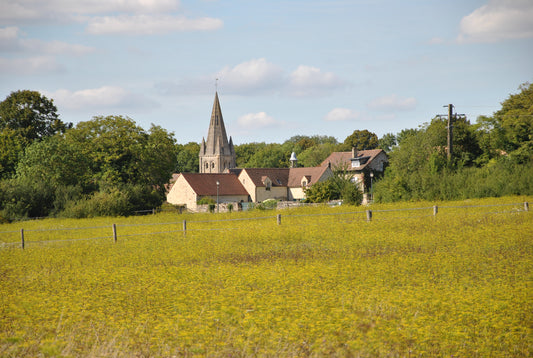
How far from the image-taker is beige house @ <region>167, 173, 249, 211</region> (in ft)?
229

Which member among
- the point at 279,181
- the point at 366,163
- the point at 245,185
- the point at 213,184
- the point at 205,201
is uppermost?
the point at 366,163

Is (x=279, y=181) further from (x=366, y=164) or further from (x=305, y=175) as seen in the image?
(x=366, y=164)

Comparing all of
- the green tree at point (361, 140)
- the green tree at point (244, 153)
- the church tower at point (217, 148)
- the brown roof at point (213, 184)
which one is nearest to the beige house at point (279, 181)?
the brown roof at point (213, 184)

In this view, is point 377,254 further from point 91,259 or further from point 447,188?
point 447,188

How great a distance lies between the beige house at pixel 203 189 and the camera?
69750 millimetres

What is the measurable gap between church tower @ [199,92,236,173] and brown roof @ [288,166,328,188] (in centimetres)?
3881

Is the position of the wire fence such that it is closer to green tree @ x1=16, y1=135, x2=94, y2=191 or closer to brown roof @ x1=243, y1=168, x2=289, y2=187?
green tree @ x1=16, y1=135, x2=94, y2=191

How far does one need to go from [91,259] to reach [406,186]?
30.1 metres

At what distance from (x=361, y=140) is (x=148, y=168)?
69.2 m

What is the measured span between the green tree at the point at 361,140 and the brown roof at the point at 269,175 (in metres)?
36.8

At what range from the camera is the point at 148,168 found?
2090 inches

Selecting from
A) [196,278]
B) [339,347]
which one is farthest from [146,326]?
[196,278]

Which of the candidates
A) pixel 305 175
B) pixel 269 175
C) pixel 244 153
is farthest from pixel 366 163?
pixel 244 153

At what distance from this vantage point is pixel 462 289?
1264cm
